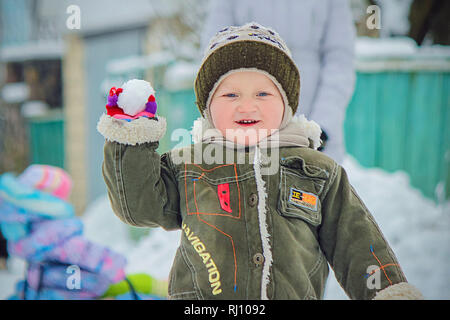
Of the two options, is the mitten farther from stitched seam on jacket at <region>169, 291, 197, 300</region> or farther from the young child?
stitched seam on jacket at <region>169, 291, 197, 300</region>

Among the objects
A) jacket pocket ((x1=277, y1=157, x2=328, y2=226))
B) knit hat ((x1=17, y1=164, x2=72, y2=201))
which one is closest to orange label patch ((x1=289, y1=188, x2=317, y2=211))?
jacket pocket ((x1=277, y1=157, x2=328, y2=226))

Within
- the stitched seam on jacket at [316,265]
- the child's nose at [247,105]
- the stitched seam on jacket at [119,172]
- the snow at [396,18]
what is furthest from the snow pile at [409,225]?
the stitched seam on jacket at [119,172]

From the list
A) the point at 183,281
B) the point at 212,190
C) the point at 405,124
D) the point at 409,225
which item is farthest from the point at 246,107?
the point at 405,124

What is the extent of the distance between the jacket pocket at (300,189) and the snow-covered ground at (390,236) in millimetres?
971

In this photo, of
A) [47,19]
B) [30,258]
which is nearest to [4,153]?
[47,19]

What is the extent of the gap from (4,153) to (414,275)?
4085 millimetres

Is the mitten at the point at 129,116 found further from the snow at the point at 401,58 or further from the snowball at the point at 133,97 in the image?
the snow at the point at 401,58

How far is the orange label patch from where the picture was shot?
1.01 metres

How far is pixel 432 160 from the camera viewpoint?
3207 mm

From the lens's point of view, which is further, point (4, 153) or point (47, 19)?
point (4, 153)

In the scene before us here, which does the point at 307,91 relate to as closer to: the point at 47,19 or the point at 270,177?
the point at 270,177

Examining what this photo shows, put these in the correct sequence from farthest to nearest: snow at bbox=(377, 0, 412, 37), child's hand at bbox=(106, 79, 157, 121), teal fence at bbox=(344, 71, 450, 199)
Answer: teal fence at bbox=(344, 71, 450, 199) < snow at bbox=(377, 0, 412, 37) < child's hand at bbox=(106, 79, 157, 121)

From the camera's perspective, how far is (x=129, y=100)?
0.91 metres

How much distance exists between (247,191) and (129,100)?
371 millimetres
